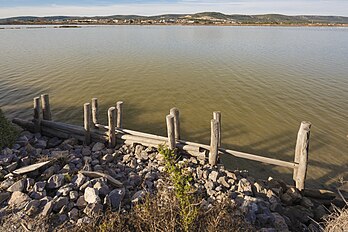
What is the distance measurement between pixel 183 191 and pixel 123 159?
478 centimetres

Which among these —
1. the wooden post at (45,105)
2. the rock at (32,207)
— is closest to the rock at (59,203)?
the rock at (32,207)

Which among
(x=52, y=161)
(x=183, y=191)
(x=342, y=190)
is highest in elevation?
(x=183, y=191)

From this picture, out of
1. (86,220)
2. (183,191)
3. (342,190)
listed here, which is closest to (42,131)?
(86,220)

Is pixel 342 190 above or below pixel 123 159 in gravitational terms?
below

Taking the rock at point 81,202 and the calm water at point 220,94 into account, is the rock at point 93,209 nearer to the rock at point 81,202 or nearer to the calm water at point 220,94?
the rock at point 81,202

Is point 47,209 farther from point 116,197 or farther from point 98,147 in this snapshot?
point 98,147

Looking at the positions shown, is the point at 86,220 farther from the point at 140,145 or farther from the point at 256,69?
the point at 256,69

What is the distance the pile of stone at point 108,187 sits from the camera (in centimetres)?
681

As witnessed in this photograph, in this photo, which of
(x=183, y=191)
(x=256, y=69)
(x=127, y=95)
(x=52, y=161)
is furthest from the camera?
(x=256, y=69)

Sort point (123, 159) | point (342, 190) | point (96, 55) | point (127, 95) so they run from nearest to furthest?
point (342, 190) → point (123, 159) → point (127, 95) → point (96, 55)

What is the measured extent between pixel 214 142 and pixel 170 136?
1642mm

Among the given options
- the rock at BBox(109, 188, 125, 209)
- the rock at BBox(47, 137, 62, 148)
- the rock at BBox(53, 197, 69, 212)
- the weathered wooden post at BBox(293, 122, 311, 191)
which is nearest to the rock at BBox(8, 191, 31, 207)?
the rock at BBox(53, 197, 69, 212)

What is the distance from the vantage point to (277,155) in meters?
11.5

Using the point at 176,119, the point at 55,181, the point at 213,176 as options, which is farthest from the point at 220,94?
the point at 55,181
